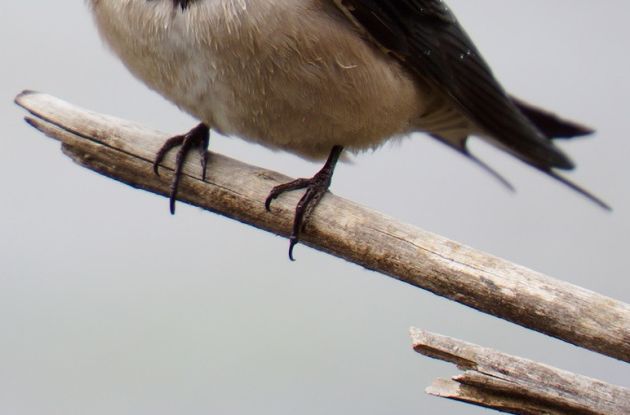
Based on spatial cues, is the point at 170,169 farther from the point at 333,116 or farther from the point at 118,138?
the point at 333,116

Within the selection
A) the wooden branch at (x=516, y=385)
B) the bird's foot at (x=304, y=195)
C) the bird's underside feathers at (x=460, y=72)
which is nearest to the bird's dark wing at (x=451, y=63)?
the bird's underside feathers at (x=460, y=72)

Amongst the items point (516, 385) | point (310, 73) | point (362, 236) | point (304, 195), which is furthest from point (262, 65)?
point (516, 385)

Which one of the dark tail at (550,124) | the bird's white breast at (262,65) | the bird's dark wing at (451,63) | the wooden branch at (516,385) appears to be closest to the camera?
the wooden branch at (516,385)

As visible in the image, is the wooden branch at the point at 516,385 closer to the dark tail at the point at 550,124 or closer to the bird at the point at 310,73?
the bird at the point at 310,73

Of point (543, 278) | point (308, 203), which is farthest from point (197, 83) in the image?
point (543, 278)

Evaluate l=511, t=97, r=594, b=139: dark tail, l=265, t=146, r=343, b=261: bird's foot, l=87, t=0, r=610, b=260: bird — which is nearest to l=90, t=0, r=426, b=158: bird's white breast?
l=87, t=0, r=610, b=260: bird

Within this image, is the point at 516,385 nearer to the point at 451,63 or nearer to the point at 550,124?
the point at 451,63
